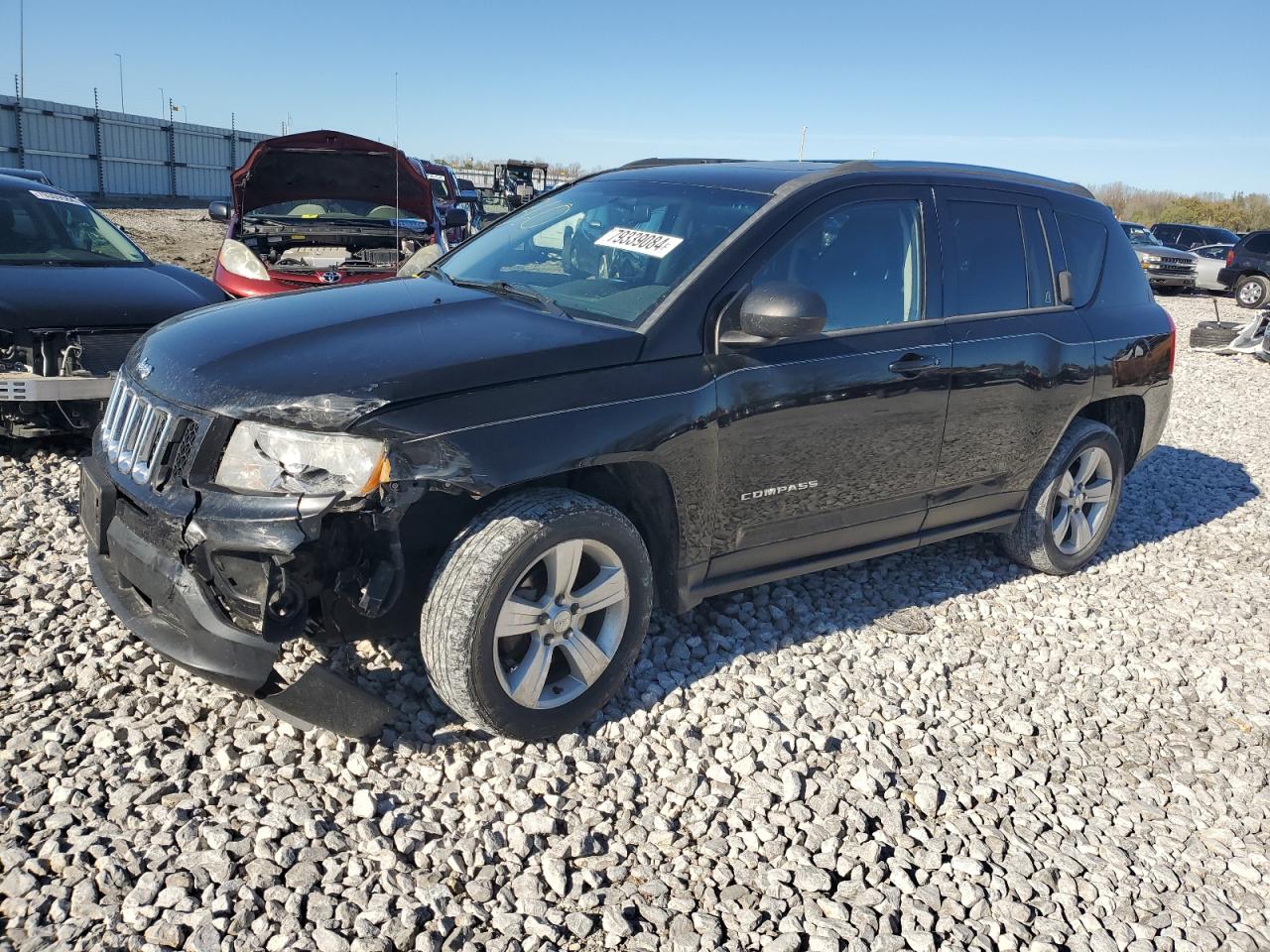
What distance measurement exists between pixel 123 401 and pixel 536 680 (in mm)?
1752

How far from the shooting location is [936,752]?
3.60 m

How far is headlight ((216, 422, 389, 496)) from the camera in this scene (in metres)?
2.88

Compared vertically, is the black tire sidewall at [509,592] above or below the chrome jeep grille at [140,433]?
below

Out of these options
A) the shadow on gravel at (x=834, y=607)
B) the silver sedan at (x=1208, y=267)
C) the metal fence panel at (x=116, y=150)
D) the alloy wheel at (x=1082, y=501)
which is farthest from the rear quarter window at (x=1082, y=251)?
the metal fence panel at (x=116, y=150)

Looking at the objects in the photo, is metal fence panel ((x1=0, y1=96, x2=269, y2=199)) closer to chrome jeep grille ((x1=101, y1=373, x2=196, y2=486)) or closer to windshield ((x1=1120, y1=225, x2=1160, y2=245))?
chrome jeep grille ((x1=101, y1=373, x2=196, y2=486))

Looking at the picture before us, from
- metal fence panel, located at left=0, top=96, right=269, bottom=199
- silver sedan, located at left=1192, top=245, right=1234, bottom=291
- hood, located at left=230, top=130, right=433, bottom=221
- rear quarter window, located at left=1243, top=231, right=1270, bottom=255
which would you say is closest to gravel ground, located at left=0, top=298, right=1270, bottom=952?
hood, located at left=230, top=130, right=433, bottom=221

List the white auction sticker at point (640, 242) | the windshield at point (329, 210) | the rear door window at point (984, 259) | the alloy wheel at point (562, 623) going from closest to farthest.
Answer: the alloy wheel at point (562, 623)
the white auction sticker at point (640, 242)
the rear door window at point (984, 259)
the windshield at point (329, 210)

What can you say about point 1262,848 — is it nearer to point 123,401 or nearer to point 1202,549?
point 1202,549

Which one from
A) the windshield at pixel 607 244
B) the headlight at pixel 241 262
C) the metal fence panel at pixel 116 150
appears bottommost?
the headlight at pixel 241 262

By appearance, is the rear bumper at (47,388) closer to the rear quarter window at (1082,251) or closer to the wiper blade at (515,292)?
the wiper blade at (515,292)

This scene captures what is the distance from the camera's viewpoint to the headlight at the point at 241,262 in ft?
25.2

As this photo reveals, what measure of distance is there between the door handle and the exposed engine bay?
5.03 m

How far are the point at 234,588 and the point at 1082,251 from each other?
4.36 metres

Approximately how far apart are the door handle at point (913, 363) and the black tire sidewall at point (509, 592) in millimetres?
1392
